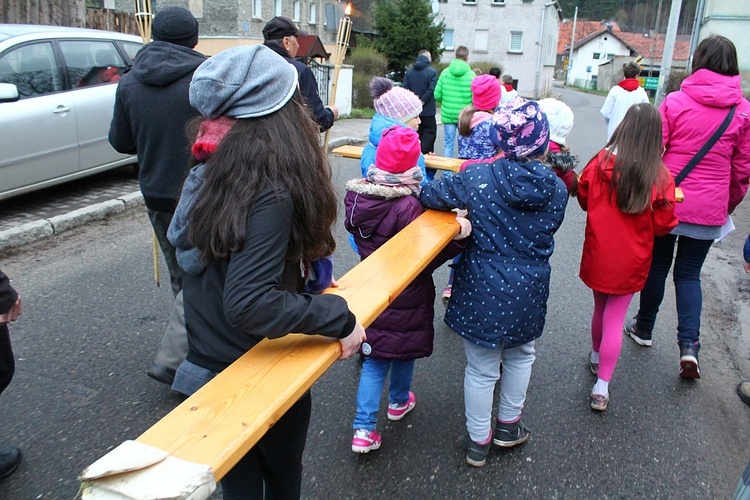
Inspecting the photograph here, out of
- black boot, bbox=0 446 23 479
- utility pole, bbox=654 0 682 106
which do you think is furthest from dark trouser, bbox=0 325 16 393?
utility pole, bbox=654 0 682 106

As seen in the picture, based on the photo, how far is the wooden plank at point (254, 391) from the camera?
1.33m

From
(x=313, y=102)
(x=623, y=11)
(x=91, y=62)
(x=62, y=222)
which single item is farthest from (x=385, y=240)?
(x=623, y=11)

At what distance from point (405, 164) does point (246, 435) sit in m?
1.66

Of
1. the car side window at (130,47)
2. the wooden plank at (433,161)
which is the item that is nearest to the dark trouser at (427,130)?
the car side window at (130,47)

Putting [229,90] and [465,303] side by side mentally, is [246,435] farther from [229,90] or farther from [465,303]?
[465,303]

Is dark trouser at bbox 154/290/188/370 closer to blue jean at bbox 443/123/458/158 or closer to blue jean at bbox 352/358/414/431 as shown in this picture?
blue jean at bbox 352/358/414/431

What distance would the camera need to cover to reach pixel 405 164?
2.76 m

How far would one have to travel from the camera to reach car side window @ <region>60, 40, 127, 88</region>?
6.30 metres

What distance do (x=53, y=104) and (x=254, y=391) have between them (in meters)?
5.43

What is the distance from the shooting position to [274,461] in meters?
2.00

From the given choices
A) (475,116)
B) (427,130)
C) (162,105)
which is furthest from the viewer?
(427,130)

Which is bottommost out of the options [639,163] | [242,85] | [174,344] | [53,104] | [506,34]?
[174,344]

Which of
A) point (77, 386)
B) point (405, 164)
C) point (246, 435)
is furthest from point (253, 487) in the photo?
point (77, 386)

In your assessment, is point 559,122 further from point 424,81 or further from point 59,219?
point 424,81
